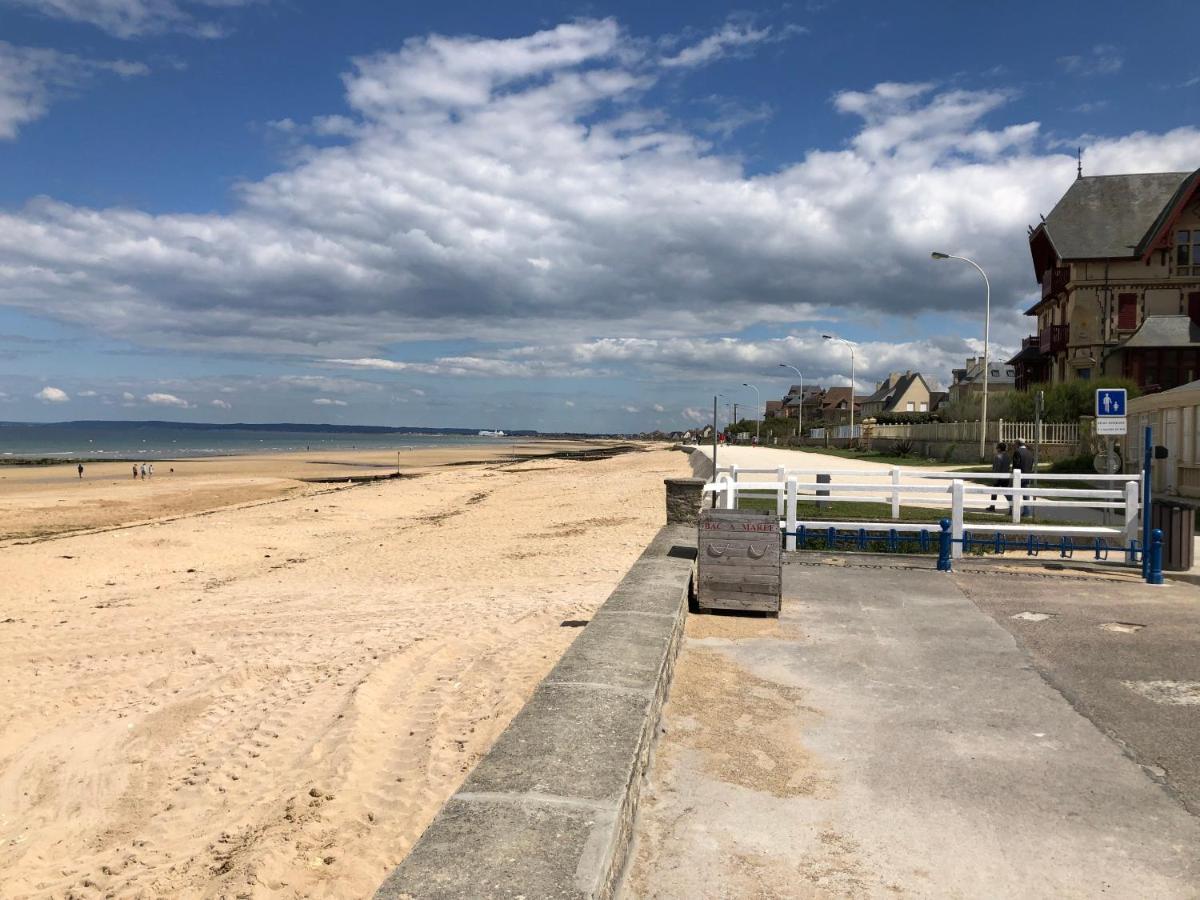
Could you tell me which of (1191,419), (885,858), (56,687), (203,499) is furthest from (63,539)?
(1191,419)

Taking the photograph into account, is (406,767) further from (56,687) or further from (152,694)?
(56,687)

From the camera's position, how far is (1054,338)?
160 feet

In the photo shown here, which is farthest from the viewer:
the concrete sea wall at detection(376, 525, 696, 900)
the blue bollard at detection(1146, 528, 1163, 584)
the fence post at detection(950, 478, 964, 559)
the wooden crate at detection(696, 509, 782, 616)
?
the fence post at detection(950, 478, 964, 559)

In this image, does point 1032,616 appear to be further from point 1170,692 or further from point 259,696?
point 259,696

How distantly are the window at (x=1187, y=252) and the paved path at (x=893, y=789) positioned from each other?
47.2m

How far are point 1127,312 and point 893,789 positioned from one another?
164 ft

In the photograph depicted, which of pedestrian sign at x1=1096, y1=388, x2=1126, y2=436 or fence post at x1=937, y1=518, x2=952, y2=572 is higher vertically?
pedestrian sign at x1=1096, y1=388, x2=1126, y2=436

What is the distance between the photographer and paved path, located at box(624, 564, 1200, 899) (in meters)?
3.56

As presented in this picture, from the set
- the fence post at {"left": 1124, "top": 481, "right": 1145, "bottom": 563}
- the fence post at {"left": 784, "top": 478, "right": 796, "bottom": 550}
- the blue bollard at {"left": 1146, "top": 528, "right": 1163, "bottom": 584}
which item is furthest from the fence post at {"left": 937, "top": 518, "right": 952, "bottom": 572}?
the fence post at {"left": 1124, "top": 481, "right": 1145, "bottom": 563}

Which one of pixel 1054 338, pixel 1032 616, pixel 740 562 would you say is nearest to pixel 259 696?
pixel 740 562

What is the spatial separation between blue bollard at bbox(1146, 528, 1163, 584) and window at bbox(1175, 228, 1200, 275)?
139 ft

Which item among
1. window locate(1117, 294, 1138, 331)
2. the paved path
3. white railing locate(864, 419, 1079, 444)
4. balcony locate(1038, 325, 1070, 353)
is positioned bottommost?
the paved path

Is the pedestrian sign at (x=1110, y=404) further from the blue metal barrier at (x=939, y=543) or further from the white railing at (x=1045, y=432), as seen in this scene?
the white railing at (x=1045, y=432)

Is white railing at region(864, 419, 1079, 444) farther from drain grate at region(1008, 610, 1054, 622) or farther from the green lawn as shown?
drain grate at region(1008, 610, 1054, 622)
